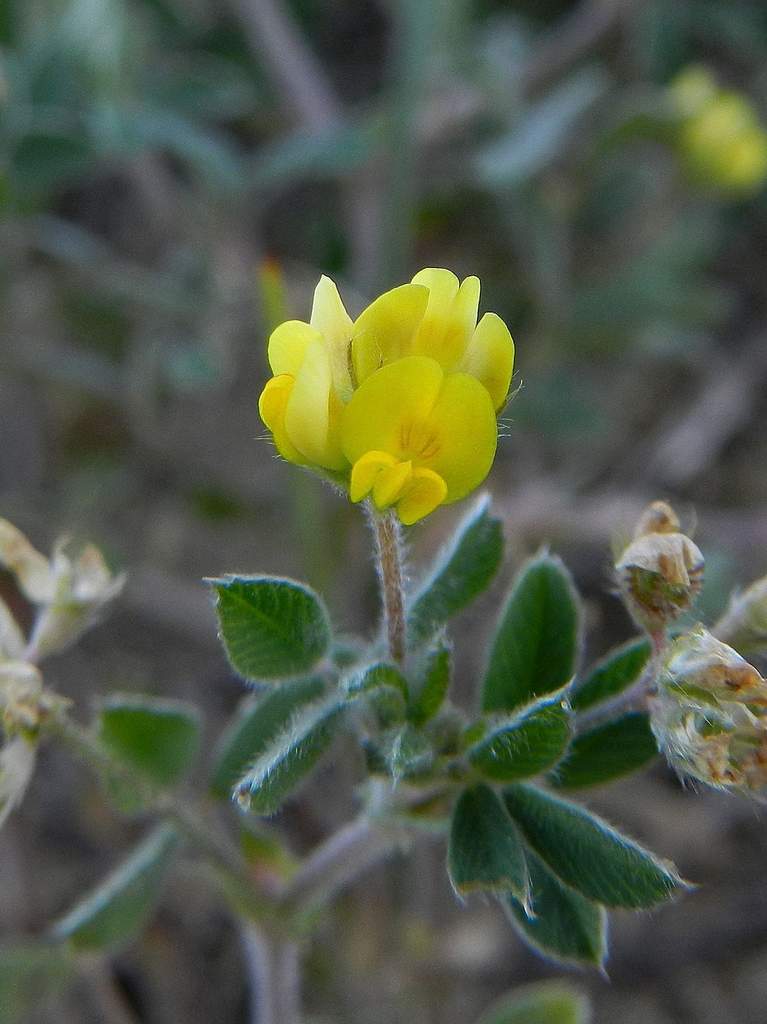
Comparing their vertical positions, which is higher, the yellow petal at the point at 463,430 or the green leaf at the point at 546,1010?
the yellow petal at the point at 463,430

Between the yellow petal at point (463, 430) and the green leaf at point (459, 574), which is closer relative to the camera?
the yellow petal at point (463, 430)

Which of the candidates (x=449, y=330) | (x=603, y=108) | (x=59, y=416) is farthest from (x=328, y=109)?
(x=449, y=330)

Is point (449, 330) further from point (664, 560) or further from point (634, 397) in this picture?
point (634, 397)

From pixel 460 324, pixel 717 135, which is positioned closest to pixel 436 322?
pixel 460 324

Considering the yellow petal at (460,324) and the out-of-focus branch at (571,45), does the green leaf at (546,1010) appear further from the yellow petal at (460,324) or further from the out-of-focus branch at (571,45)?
the out-of-focus branch at (571,45)

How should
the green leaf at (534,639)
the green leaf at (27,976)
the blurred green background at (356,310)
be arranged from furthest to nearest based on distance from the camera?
the blurred green background at (356,310), the green leaf at (27,976), the green leaf at (534,639)

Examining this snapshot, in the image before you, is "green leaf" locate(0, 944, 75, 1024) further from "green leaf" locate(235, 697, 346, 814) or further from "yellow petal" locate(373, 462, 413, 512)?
"yellow petal" locate(373, 462, 413, 512)

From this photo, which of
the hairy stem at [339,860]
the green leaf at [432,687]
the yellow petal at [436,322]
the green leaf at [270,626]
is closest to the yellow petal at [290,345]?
the yellow petal at [436,322]
